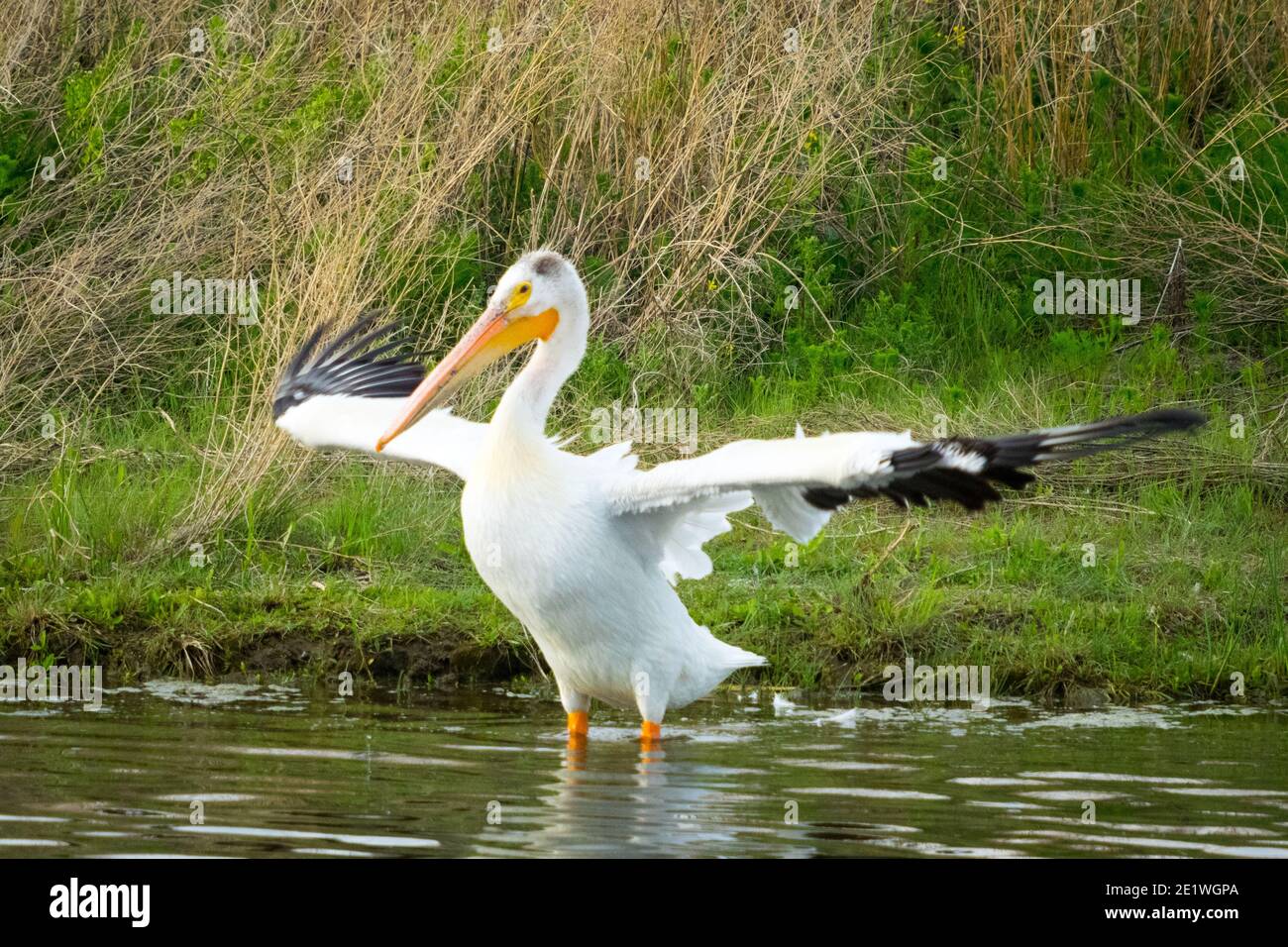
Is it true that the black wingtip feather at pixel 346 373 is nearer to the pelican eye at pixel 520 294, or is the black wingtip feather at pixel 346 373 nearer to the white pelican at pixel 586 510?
the white pelican at pixel 586 510

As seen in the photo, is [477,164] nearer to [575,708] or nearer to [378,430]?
[378,430]

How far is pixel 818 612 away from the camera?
7066 millimetres

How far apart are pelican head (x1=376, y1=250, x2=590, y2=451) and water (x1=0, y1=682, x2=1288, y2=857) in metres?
1.06

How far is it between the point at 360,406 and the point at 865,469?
249cm

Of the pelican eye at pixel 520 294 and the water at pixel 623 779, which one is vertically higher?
the pelican eye at pixel 520 294

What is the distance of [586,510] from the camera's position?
5.77 metres

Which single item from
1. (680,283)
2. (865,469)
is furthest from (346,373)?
(865,469)

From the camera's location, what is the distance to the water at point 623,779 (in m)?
4.56

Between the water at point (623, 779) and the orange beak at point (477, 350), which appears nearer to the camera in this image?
the water at point (623, 779)

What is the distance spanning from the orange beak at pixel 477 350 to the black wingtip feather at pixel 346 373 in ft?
3.33

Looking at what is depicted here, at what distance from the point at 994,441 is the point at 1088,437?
9.0 inches

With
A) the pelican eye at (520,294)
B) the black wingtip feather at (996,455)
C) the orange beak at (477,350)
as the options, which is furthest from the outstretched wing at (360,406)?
the black wingtip feather at (996,455)

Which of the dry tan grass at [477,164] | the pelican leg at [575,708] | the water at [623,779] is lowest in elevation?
the water at [623,779]

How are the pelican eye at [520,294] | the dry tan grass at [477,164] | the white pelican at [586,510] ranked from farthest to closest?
the dry tan grass at [477,164], the pelican eye at [520,294], the white pelican at [586,510]
